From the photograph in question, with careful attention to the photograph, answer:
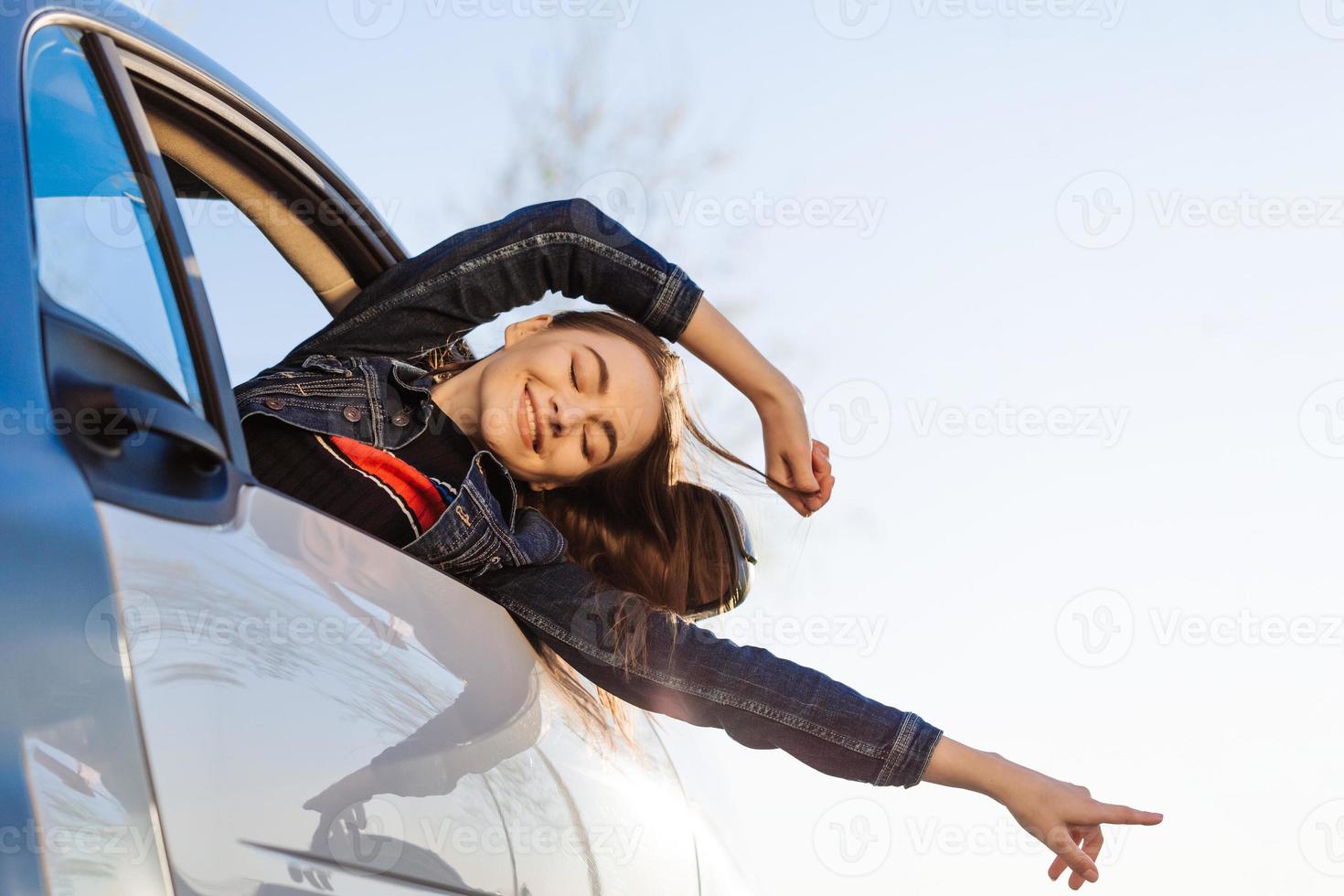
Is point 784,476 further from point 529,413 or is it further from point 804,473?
point 529,413

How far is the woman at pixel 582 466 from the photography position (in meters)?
1.83

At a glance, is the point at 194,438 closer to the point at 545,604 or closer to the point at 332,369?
the point at 545,604

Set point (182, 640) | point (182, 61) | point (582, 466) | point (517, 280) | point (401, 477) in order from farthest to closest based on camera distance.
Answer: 1. point (582, 466)
2. point (517, 280)
3. point (401, 477)
4. point (182, 61)
5. point (182, 640)

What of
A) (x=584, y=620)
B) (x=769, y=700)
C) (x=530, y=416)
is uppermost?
(x=530, y=416)

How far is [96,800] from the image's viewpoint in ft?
2.99

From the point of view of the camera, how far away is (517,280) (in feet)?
7.80

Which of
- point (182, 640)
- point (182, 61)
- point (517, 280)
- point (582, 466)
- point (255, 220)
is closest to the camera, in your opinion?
point (182, 640)

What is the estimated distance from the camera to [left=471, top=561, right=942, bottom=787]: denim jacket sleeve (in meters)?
1.83

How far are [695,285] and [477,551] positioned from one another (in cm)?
78

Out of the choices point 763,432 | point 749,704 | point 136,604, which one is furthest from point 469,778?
point 763,432

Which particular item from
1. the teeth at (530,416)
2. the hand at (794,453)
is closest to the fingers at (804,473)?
the hand at (794,453)

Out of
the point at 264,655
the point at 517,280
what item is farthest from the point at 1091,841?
the point at 517,280

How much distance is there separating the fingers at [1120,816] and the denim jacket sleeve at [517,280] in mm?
1115

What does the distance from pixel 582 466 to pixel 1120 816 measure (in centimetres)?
122
